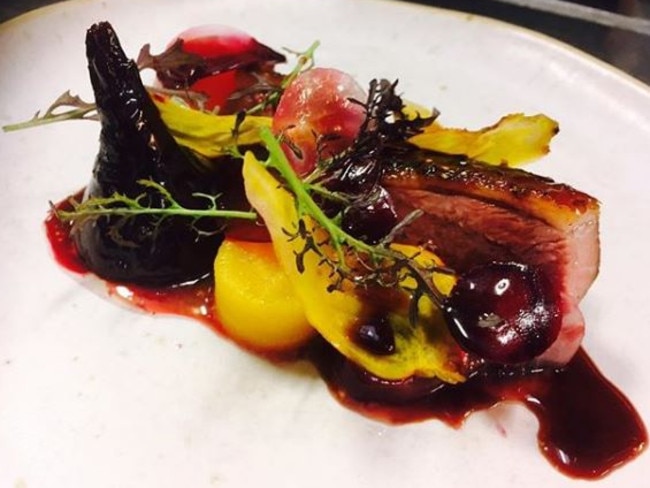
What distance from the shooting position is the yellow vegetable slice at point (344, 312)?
1595 millimetres

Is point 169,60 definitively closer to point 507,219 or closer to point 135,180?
point 135,180

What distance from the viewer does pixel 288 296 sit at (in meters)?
1.69

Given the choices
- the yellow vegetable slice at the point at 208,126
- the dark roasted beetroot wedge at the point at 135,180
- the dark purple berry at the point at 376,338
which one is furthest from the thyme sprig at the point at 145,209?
the dark purple berry at the point at 376,338

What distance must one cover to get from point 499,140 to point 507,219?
0.21 meters

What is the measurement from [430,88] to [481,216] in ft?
2.82

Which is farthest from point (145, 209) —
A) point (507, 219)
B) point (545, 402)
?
point (545, 402)

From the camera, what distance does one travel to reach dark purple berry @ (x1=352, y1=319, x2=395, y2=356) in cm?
160

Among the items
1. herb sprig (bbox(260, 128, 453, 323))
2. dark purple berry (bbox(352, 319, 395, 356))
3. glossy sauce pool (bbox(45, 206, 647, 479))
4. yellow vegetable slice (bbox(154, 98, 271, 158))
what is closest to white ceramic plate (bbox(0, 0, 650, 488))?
glossy sauce pool (bbox(45, 206, 647, 479))

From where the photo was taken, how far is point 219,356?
1731 millimetres

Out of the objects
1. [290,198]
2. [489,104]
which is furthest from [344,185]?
[489,104]

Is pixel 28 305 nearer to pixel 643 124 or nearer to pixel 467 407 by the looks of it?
pixel 467 407

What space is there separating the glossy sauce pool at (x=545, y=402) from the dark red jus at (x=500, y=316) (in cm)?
14

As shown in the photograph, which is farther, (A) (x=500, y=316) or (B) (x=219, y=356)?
(B) (x=219, y=356)

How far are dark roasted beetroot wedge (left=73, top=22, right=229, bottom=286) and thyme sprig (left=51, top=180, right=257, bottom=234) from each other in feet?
0.05
